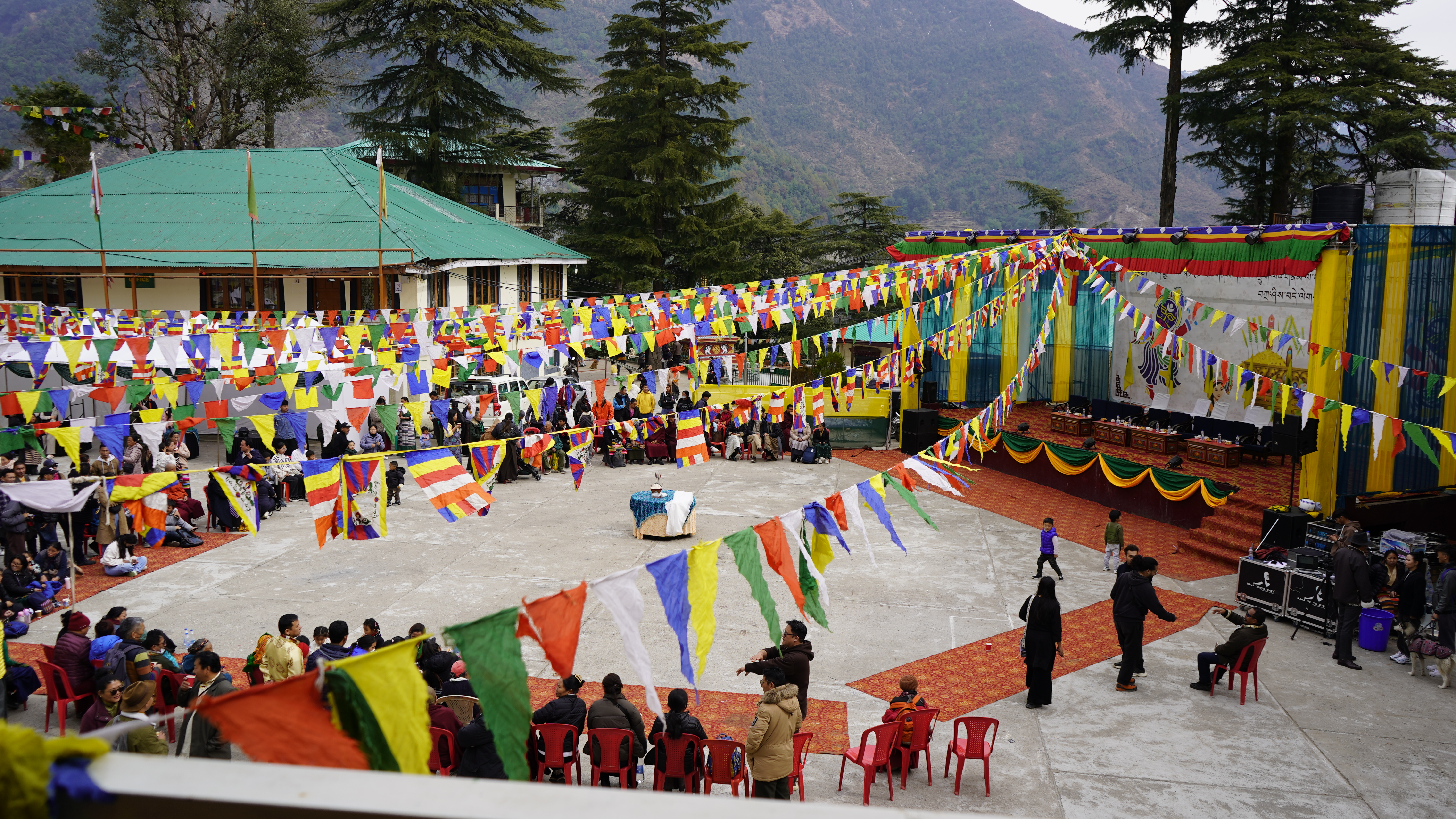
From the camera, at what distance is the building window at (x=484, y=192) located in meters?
41.1

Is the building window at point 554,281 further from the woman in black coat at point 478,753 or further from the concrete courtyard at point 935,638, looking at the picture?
the woman in black coat at point 478,753

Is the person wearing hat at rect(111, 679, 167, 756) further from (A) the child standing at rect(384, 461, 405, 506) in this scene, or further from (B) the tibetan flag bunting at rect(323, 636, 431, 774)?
(A) the child standing at rect(384, 461, 405, 506)

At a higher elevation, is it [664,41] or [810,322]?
[664,41]

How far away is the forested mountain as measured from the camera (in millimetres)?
99625

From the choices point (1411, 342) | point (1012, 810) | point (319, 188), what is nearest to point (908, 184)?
point (319, 188)

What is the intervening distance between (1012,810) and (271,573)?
1082cm

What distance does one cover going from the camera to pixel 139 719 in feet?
23.1

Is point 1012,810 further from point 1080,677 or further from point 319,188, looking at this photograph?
point 319,188

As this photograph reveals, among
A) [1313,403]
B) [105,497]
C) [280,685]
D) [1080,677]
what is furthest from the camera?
[105,497]

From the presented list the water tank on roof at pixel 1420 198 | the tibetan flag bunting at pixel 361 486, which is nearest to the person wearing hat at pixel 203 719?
the tibetan flag bunting at pixel 361 486

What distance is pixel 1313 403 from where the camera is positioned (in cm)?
1280

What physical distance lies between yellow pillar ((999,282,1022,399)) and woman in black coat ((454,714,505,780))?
2037cm

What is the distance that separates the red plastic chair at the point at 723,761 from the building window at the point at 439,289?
23.9 metres

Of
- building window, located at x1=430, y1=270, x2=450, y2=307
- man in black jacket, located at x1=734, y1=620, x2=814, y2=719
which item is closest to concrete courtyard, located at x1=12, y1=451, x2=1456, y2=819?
man in black jacket, located at x1=734, y1=620, x2=814, y2=719
